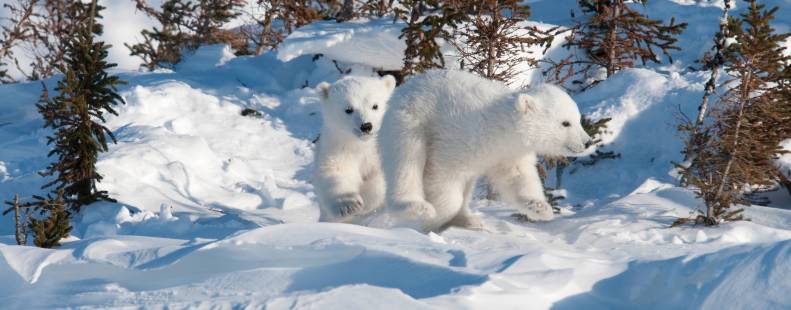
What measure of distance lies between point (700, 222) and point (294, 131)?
701 cm

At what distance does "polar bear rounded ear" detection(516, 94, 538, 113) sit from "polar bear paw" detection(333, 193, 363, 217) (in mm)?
1400

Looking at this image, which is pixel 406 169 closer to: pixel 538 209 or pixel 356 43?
pixel 538 209

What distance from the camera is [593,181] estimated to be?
927 centimetres

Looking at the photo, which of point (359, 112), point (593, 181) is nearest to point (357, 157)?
point (359, 112)

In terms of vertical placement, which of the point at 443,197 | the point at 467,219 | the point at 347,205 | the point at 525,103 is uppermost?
the point at 525,103

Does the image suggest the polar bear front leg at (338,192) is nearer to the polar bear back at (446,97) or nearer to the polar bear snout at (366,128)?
the polar bear snout at (366,128)

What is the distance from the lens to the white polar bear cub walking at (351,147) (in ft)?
18.8

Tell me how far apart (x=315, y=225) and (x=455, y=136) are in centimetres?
136

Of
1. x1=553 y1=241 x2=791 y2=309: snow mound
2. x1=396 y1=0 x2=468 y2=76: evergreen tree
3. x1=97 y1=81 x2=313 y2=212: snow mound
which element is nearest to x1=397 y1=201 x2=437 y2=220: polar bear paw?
x1=553 y1=241 x2=791 y2=309: snow mound

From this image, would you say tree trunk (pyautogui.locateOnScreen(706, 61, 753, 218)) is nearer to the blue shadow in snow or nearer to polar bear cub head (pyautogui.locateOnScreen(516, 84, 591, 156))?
polar bear cub head (pyautogui.locateOnScreen(516, 84, 591, 156))

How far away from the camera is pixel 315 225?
400 centimetres

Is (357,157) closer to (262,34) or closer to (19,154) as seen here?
(19,154)

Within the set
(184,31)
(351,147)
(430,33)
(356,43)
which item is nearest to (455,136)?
(351,147)

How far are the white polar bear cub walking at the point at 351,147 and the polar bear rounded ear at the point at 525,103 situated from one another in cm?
137
